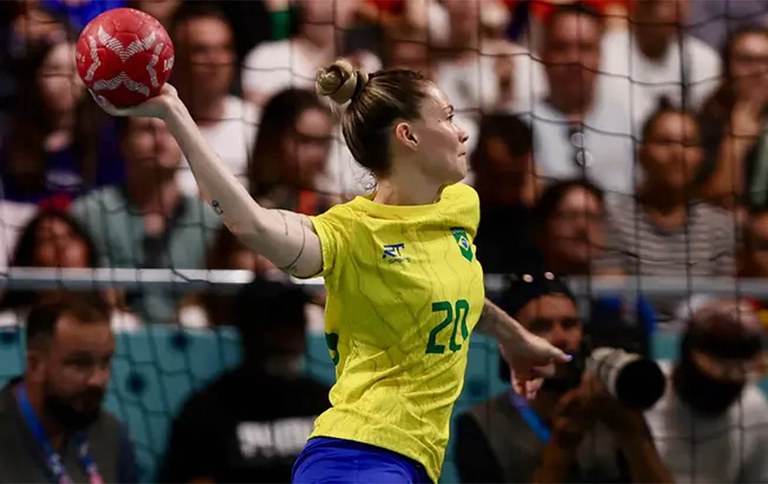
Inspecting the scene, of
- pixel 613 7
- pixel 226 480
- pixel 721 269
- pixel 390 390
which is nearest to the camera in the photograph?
pixel 390 390

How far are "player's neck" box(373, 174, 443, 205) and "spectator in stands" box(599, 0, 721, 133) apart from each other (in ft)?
7.16

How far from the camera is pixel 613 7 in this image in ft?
16.1

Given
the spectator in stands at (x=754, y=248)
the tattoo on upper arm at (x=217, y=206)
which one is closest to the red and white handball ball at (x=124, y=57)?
the tattoo on upper arm at (x=217, y=206)

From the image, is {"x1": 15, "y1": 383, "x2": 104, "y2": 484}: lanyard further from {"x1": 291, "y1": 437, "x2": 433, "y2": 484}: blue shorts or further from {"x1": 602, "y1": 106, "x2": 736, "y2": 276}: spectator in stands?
{"x1": 602, "y1": 106, "x2": 736, "y2": 276}: spectator in stands

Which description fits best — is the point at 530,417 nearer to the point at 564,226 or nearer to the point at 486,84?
the point at 564,226

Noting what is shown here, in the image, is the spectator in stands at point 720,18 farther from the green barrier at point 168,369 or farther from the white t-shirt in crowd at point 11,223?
the white t-shirt in crowd at point 11,223

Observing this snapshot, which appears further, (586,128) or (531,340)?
(586,128)

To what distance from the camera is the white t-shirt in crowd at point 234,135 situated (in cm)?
463

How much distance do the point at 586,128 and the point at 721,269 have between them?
27.2 inches

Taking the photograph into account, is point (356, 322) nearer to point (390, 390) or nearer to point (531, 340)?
point (390, 390)

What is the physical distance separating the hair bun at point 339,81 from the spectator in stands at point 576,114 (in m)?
2.00

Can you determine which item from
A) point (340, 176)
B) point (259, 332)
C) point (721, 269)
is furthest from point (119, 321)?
point (721, 269)

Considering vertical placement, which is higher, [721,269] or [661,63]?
[661,63]

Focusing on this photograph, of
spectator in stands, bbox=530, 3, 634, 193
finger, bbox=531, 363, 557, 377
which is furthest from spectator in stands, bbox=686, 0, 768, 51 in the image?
finger, bbox=531, 363, 557, 377
